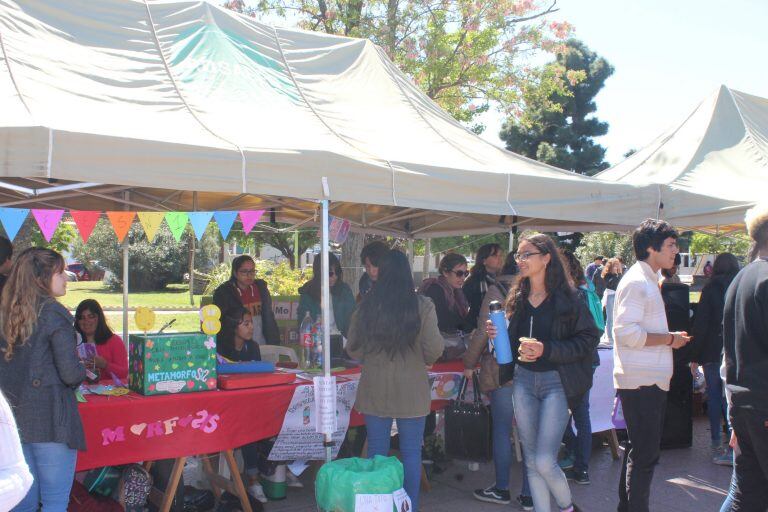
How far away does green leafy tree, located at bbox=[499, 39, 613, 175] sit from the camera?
25.8m

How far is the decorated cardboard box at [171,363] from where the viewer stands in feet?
12.9

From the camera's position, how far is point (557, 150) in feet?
84.7

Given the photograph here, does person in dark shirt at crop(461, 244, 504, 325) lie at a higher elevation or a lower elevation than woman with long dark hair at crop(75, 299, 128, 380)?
higher

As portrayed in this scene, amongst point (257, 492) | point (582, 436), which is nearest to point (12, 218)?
point (257, 492)

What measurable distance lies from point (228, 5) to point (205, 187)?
10.1 metres

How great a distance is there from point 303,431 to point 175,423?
2.91 feet

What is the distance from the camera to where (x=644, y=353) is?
12.0 ft

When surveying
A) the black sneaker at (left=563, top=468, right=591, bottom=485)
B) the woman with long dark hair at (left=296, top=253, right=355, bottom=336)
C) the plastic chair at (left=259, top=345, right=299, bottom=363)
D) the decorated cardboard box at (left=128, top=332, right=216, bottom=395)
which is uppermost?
the woman with long dark hair at (left=296, top=253, right=355, bottom=336)

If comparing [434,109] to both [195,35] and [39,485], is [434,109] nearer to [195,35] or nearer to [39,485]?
[195,35]

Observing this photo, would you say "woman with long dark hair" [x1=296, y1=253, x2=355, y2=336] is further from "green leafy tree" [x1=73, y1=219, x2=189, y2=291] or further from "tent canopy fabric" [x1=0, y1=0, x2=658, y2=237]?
"green leafy tree" [x1=73, y1=219, x2=189, y2=291]

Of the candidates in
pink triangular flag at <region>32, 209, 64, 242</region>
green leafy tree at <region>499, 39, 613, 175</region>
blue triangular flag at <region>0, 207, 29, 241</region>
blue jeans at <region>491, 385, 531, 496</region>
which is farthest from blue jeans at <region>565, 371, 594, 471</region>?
green leafy tree at <region>499, 39, 613, 175</region>

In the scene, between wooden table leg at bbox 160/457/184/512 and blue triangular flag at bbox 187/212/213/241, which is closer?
wooden table leg at bbox 160/457/184/512

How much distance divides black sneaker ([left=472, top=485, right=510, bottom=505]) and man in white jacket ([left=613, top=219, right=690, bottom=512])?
1213 mm

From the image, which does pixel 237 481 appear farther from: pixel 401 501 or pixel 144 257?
pixel 144 257
